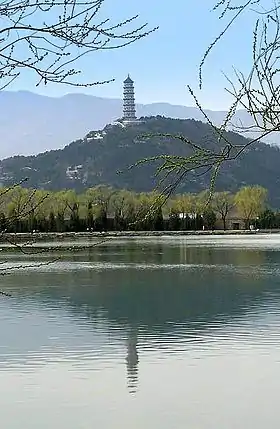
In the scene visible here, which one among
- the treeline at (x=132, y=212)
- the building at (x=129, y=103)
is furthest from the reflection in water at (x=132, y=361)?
the building at (x=129, y=103)

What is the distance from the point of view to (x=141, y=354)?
23.2 ft

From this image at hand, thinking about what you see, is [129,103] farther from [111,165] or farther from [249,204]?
[249,204]

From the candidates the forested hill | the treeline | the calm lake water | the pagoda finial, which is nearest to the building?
the pagoda finial

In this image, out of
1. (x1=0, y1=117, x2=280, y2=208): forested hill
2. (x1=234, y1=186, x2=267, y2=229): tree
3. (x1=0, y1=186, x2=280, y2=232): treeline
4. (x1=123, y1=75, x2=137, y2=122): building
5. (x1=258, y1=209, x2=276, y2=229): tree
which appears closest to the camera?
(x1=0, y1=186, x2=280, y2=232): treeline

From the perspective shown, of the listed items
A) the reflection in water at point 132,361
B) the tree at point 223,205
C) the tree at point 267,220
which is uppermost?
the tree at point 223,205

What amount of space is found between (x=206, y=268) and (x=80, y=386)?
10.6 m

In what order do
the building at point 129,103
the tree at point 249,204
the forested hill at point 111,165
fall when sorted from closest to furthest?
the tree at point 249,204
the forested hill at point 111,165
the building at point 129,103

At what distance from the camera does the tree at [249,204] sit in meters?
42.2

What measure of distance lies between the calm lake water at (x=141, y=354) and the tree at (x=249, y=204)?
2883 centimetres

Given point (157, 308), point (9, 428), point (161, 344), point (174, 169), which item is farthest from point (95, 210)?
point (174, 169)

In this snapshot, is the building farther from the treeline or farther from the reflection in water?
the reflection in water

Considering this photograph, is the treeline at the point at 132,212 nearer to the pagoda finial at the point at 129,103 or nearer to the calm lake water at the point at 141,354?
the calm lake water at the point at 141,354

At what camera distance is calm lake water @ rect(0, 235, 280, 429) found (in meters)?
5.16

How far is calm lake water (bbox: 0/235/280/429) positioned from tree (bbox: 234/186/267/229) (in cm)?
2883
